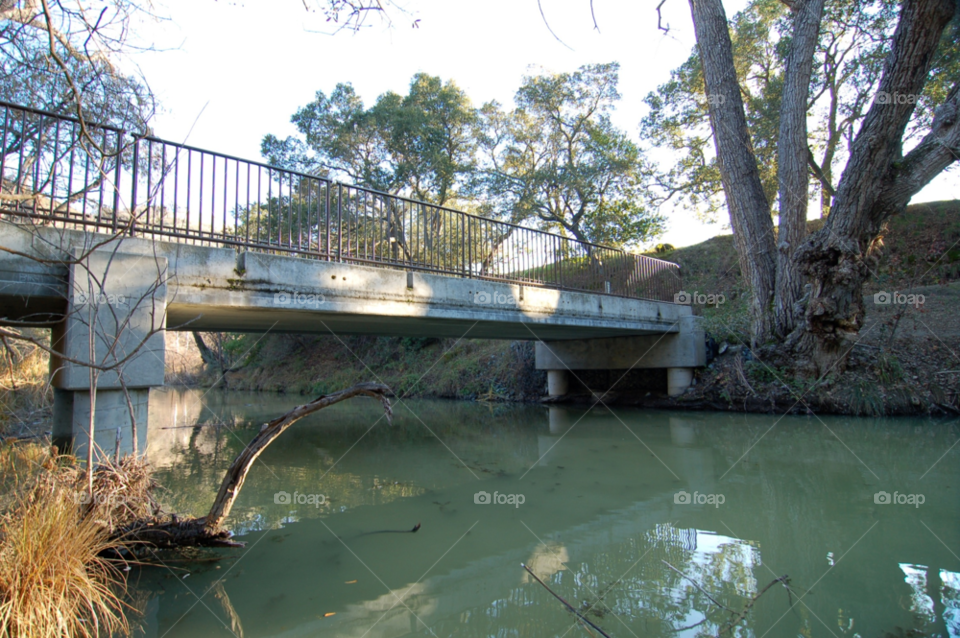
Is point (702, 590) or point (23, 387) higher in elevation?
point (23, 387)

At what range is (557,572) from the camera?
3400 millimetres

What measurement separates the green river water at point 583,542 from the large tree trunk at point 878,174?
7.84 feet

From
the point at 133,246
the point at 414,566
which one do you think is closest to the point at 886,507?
the point at 414,566

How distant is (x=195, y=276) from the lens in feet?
16.5

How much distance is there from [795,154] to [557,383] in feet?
26.2

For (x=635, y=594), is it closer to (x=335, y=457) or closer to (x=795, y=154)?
(x=335, y=457)

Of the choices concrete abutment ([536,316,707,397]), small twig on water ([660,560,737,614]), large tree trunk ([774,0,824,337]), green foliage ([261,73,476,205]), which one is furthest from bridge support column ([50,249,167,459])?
green foliage ([261,73,476,205])

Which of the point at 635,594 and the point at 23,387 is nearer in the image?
the point at 635,594

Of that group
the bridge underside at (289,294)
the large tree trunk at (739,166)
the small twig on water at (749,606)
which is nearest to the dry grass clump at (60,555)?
the bridge underside at (289,294)

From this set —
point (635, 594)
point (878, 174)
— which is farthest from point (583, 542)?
point (878, 174)

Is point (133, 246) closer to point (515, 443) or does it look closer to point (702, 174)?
point (515, 443)

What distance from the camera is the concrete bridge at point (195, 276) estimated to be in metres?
4.05

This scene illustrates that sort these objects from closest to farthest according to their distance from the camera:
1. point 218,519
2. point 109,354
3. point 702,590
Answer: point 702,590, point 218,519, point 109,354

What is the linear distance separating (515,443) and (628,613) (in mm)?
5779
